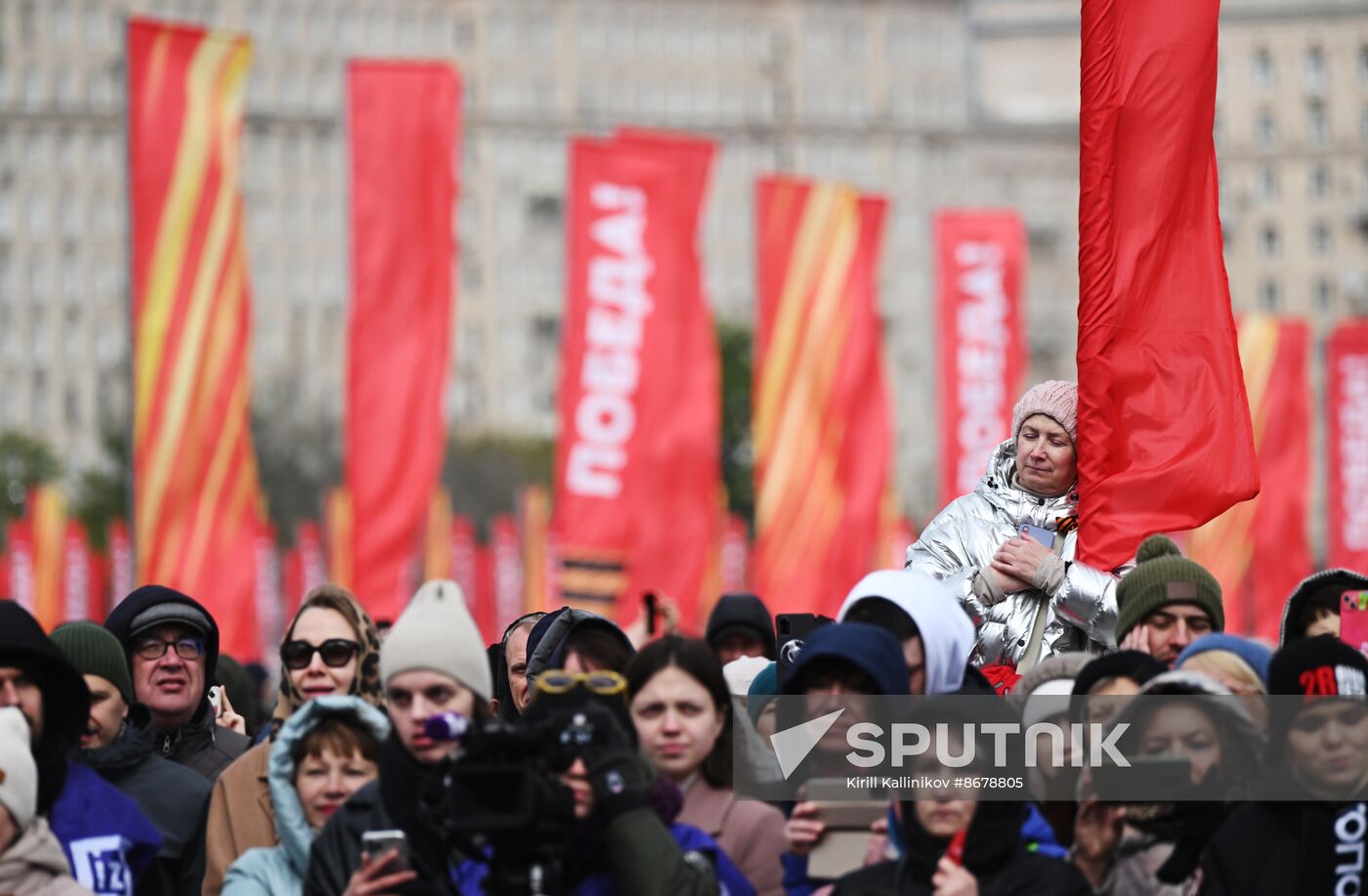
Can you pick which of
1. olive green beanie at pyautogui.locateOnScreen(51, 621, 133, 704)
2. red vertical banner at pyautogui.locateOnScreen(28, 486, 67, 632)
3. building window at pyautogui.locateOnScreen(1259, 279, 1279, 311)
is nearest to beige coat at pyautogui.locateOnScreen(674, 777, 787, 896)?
olive green beanie at pyautogui.locateOnScreen(51, 621, 133, 704)

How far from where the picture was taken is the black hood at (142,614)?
925cm

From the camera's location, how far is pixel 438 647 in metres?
7.06

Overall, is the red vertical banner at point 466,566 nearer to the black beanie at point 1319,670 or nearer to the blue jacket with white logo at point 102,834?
the blue jacket with white logo at point 102,834

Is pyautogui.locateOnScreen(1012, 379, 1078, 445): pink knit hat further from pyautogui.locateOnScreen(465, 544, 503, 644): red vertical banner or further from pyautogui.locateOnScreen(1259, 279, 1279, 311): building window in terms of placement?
pyautogui.locateOnScreen(1259, 279, 1279, 311): building window

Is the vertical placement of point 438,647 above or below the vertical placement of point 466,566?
above

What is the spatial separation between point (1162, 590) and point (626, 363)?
17.1 meters

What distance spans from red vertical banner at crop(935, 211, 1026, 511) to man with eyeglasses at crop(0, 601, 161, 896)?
89.6 ft

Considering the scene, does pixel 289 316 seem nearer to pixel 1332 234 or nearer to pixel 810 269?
pixel 1332 234

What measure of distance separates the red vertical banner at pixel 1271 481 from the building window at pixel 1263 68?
66.8 m

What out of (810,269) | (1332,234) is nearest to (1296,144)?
(1332,234)

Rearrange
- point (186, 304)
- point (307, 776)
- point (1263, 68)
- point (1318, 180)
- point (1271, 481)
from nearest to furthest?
point (307, 776) < point (186, 304) < point (1271, 481) < point (1263, 68) < point (1318, 180)

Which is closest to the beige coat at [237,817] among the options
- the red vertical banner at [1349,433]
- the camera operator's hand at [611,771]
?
the camera operator's hand at [611,771]

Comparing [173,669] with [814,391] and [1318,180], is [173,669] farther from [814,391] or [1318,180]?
[1318,180]

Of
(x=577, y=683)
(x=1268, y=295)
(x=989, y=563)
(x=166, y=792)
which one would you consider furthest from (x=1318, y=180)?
(x=577, y=683)
